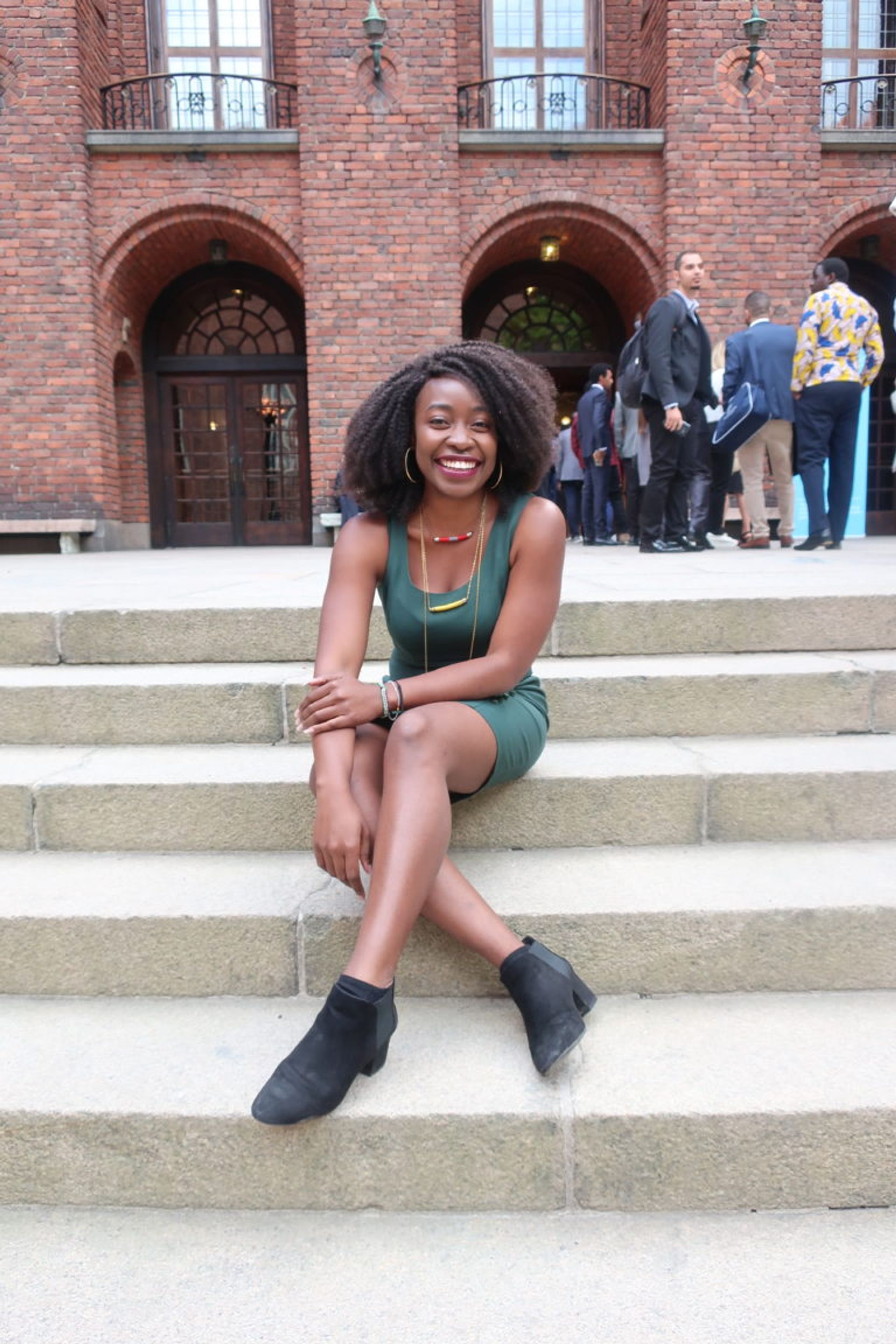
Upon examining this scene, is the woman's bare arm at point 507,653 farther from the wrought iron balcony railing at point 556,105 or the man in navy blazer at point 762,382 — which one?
the wrought iron balcony railing at point 556,105

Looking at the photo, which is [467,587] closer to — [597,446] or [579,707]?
[579,707]

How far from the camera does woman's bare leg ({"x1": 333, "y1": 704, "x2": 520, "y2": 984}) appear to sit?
173 cm

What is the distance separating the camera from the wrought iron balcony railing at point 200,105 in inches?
419

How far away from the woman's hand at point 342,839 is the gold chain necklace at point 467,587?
0.54 m

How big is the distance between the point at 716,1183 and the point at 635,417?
700cm

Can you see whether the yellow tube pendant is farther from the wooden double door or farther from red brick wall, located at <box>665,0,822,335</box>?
the wooden double door

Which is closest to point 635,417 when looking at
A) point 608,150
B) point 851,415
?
point 851,415

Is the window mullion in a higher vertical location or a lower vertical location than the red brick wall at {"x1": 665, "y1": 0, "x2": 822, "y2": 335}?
Answer: higher

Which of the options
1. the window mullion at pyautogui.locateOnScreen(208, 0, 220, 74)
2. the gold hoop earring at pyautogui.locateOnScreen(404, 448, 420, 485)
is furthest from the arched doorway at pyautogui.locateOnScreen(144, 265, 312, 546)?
the gold hoop earring at pyautogui.locateOnScreen(404, 448, 420, 485)

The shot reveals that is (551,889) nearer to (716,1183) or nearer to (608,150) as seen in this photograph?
(716,1183)

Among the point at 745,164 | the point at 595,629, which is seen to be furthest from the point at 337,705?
the point at 745,164

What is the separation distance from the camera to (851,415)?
5895 mm

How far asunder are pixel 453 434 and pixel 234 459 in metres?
10.9

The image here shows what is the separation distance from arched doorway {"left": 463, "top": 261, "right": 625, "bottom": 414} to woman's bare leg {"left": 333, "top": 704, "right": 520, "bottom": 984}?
436 inches
